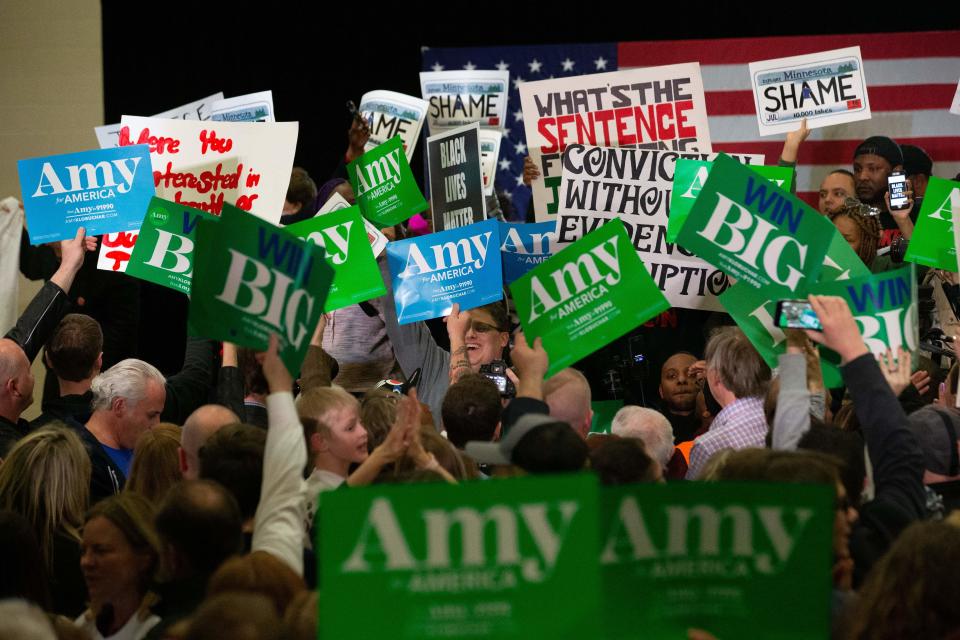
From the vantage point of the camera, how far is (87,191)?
6.43m

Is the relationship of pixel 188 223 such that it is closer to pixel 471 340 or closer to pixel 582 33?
pixel 471 340

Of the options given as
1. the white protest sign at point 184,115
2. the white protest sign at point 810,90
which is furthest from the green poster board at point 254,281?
the white protest sign at point 184,115

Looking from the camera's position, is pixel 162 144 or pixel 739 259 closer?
pixel 739 259

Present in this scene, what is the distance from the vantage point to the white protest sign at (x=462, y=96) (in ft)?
29.0

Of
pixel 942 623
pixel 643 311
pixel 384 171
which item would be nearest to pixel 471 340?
pixel 384 171

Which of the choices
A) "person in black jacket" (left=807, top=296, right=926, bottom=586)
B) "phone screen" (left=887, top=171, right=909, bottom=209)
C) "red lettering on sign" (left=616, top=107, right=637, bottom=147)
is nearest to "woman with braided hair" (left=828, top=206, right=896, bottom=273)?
"phone screen" (left=887, top=171, right=909, bottom=209)

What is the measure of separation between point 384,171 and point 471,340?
4.55 feet

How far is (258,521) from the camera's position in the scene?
3359 mm

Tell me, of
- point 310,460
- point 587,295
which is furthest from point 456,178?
point 310,460

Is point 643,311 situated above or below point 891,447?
above

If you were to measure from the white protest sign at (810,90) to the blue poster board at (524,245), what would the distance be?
1.52 metres

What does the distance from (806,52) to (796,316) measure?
6.64m

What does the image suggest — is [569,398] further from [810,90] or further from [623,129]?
[810,90]

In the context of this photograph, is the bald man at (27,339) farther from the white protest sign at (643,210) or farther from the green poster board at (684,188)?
the green poster board at (684,188)
